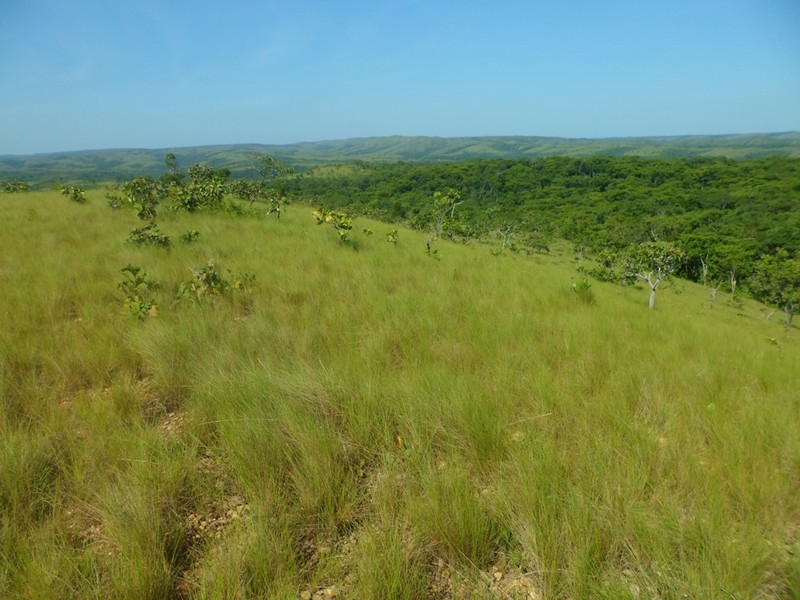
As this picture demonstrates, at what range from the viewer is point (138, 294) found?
13.2ft

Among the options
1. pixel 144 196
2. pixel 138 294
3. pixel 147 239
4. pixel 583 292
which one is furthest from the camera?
pixel 144 196

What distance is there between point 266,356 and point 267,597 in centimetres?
171

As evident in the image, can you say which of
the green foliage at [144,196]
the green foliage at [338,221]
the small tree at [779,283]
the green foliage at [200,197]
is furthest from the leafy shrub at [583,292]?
the small tree at [779,283]

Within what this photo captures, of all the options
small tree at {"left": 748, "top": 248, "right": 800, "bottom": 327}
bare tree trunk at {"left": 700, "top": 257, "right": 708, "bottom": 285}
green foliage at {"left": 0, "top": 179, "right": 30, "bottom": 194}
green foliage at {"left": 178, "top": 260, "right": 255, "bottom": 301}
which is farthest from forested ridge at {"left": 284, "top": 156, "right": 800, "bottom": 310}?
green foliage at {"left": 178, "top": 260, "right": 255, "bottom": 301}

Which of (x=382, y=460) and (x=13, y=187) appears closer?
(x=382, y=460)

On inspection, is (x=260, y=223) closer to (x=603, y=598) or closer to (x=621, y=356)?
(x=621, y=356)

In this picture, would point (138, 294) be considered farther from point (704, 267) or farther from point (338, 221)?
point (704, 267)

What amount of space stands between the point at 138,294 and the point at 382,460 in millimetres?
3462

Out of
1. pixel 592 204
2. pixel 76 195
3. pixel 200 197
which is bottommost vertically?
pixel 592 204

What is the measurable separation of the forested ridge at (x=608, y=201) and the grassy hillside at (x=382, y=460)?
59.2 feet

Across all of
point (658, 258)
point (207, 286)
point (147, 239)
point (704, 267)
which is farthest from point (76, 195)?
point (704, 267)

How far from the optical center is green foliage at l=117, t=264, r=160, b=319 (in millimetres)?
3543

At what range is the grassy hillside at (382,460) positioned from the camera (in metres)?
1.32

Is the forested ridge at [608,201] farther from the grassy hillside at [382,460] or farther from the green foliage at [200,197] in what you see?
the grassy hillside at [382,460]
